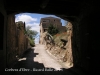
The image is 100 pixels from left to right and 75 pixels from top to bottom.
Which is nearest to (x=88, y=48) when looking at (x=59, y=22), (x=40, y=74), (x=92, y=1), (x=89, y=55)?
(x=89, y=55)

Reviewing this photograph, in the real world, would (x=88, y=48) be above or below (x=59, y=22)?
below

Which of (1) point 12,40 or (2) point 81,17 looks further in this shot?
(1) point 12,40

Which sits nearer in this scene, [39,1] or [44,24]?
[39,1]

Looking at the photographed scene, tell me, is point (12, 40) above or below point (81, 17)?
below

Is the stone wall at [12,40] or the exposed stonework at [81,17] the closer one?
the exposed stonework at [81,17]

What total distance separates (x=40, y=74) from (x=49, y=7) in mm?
3607

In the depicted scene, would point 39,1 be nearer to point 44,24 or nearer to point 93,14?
point 93,14

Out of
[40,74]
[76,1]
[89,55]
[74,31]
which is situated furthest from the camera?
[74,31]

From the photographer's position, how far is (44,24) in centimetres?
5534

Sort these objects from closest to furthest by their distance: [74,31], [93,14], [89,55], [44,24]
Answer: [93,14] < [89,55] < [74,31] < [44,24]

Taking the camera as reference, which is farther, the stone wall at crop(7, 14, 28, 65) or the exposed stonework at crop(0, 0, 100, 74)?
the stone wall at crop(7, 14, 28, 65)

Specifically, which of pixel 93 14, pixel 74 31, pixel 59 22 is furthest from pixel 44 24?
Result: pixel 93 14

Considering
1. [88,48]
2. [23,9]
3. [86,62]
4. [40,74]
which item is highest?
[23,9]

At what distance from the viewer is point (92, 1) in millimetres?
7340
